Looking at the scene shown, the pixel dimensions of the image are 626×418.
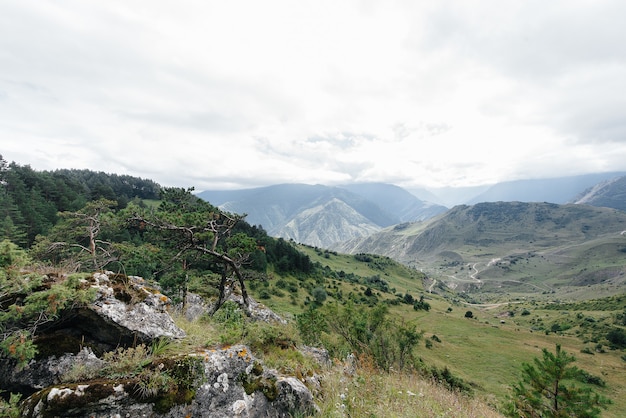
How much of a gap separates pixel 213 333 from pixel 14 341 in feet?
13.2

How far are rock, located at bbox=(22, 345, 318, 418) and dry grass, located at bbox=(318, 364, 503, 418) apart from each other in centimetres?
64

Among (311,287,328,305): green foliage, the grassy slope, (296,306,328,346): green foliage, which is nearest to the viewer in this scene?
(296,306,328,346): green foliage

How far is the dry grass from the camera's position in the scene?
618 centimetres

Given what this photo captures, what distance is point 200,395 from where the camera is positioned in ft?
18.5

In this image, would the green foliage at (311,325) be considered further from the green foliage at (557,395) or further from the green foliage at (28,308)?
the green foliage at (28,308)

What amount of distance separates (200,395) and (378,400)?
4126 mm

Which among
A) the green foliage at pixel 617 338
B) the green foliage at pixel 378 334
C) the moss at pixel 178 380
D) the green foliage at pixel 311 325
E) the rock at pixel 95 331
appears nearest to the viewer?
the moss at pixel 178 380

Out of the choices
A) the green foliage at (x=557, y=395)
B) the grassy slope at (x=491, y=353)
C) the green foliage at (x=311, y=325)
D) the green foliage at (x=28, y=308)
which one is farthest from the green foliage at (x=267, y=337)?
the grassy slope at (x=491, y=353)

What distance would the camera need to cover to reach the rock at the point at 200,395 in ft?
15.8

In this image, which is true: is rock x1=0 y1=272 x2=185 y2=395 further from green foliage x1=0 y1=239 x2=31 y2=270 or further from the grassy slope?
the grassy slope

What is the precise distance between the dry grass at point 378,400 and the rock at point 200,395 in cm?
64

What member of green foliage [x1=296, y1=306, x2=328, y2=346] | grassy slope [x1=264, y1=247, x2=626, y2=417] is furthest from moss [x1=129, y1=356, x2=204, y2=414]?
grassy slope [x1=264, y1=247, x2=626, y2=417]

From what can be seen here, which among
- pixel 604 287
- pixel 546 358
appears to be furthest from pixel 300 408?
pixel 604 287

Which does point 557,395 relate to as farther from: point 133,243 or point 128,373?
point 133,243
